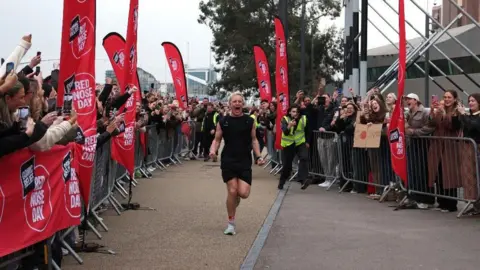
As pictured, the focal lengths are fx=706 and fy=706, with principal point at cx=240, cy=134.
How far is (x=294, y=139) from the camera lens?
15.2 m

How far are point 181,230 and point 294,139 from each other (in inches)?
238

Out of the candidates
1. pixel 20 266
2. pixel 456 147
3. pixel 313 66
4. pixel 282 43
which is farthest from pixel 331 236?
pixel 313 66

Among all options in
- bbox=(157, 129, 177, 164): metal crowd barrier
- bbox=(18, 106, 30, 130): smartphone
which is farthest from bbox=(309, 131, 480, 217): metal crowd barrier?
bbox=(18, 106, 30, 130): smartphone

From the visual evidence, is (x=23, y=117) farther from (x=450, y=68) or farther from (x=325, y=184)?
(x=450, y=68)

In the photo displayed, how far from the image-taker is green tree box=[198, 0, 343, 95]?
62.6 meters

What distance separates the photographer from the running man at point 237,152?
31.4 ft

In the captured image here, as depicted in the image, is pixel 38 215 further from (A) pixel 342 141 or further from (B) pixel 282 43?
(B) pixel 282 43

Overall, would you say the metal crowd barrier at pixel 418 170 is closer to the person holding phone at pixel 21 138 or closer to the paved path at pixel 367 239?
the paved path at pixel 367 239

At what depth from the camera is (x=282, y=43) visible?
58.2ft

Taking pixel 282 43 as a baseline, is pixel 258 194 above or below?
below

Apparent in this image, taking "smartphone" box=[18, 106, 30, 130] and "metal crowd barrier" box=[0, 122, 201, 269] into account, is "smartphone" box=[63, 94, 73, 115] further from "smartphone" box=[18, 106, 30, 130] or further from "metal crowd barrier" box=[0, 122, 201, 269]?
"metal crowd barrier" box=[0, 122, 201, 269]

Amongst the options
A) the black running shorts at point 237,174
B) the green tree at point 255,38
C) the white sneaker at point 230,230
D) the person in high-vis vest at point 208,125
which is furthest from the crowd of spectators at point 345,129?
the green tree at point 255,38

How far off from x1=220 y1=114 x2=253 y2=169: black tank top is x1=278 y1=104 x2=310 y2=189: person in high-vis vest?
5265mm

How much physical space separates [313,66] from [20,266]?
198 ft
